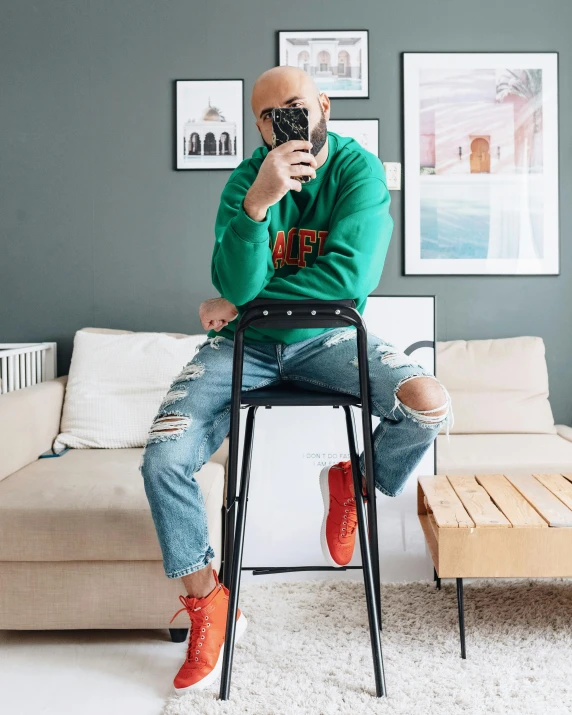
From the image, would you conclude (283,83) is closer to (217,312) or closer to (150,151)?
(217,312)

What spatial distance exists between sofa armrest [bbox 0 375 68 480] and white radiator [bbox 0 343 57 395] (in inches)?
6.2

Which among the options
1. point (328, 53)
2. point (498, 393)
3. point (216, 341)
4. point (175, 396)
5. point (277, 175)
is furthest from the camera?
point (328, 53)

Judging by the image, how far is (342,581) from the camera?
234cm

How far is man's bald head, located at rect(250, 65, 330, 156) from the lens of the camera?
1.63 m

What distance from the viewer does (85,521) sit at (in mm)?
1867

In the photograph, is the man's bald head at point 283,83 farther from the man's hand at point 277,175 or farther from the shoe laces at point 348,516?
the shoe laces at point 348,516

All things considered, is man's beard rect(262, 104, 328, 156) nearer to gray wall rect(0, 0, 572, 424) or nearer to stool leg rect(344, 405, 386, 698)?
stool leg rect(344, 405, 386, 698)

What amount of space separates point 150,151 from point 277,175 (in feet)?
6.22

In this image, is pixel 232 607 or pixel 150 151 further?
pixel 150 151

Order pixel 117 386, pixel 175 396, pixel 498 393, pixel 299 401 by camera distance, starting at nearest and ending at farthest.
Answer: pixel 299 401 → pixel 175 396 → pixel 117 386 → pixel 498 393

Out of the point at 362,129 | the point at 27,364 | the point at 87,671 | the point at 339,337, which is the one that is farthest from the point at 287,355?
the point at 362,129

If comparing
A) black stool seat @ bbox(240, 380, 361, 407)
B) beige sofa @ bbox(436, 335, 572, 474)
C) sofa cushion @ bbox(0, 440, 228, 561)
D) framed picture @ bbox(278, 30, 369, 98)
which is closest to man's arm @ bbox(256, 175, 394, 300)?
black stool seat @ bbox(240, 380, 361, 407)

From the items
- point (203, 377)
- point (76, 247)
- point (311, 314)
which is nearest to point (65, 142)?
point (76, 247)

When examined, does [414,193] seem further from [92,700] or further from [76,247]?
[92,700]
